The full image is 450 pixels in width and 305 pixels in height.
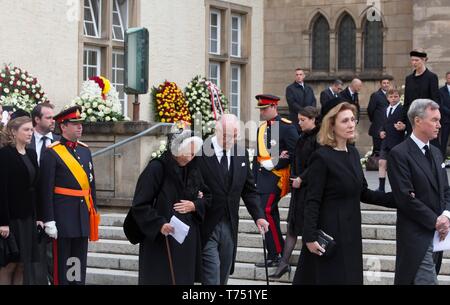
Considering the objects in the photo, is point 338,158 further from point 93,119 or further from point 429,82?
point 93,119

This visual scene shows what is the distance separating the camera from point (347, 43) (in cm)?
2342

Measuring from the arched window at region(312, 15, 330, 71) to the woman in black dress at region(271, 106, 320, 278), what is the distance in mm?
12359

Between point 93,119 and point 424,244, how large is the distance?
8.63 meters

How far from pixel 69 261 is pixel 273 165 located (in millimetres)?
2992

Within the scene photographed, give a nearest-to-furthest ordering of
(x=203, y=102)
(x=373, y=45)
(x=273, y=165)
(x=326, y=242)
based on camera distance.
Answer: (x=326, y=242) < (x=273, y=165) < (x=203, y=102) < (x=373, y=45)

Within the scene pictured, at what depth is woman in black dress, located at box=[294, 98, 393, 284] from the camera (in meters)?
7.81

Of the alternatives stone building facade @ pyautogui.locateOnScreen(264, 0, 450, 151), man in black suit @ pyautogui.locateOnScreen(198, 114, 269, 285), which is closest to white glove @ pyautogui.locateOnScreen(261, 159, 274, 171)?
man in black suit @ pyautogui.locateOnScreen(198, 114, 269, 285)

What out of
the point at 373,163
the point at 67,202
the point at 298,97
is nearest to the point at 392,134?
the point at 373,163

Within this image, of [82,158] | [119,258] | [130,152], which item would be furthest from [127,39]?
[82,158]

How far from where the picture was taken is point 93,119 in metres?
15.8

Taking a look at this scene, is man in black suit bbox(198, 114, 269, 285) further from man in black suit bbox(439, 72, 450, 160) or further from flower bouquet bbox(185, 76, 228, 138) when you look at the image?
flower bouquet bbox(185, 76, 228, 138)

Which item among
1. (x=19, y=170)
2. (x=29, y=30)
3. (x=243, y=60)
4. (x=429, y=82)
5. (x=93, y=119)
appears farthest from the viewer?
(x=243, y=60)

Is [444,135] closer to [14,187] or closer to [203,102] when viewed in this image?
[203,102]

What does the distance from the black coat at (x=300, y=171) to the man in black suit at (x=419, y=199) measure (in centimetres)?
288
